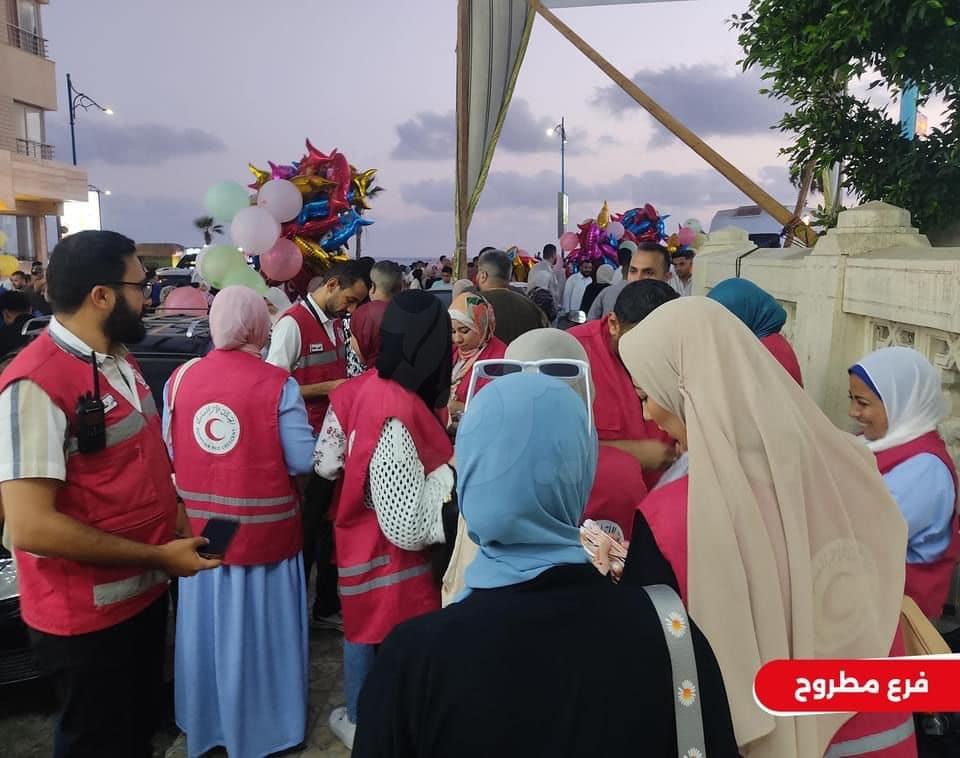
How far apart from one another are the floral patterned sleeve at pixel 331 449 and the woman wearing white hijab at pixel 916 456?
1967mm

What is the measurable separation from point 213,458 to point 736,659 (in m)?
2.19

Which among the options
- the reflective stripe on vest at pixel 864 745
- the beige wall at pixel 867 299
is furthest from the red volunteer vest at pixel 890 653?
the beige wall at pixel 867 299

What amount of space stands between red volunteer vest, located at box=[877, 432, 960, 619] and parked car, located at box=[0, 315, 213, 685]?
3611 millimetres

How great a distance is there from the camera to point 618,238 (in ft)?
40.6

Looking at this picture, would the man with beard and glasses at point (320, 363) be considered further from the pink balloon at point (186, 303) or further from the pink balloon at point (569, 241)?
A: the pink balloon at point (569, 241)

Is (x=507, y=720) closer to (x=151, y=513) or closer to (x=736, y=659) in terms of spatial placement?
(x=736, y=659)

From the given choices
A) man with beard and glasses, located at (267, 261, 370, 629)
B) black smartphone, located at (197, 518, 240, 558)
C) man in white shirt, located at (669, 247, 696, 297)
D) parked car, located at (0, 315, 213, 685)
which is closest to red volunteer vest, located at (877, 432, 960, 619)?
black smartphone, located at (197, 518, 240, 558)

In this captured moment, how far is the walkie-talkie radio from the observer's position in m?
2.12

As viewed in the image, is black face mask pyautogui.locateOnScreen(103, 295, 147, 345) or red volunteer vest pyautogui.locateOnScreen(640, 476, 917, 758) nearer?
red volunteer vest pyautogui.locateOnScreen(640, 476, 917, 758)

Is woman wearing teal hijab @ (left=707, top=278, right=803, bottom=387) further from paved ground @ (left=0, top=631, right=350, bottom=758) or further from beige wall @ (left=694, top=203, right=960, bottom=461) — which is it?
paved ground @ (left=0, top=631, right=350, bottom=758)

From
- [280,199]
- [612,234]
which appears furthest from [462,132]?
[612,234]

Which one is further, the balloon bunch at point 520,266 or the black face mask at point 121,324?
the balloon bunch at point 520,266

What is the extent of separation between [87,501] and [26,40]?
32.0 meters

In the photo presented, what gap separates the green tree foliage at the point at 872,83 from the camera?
17.9 feet
